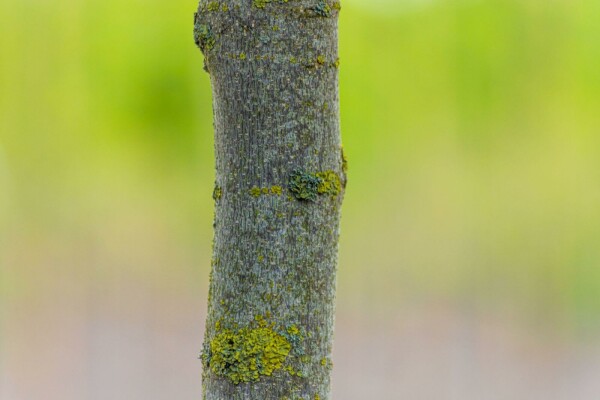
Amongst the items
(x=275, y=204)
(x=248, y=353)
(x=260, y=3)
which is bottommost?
(x=248, y=353)

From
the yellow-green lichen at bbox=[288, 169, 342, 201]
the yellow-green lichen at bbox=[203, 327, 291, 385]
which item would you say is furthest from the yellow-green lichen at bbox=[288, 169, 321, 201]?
the yellow-green lichen at bbox=[203, 327, 291, 385]

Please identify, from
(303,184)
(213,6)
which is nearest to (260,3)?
(213,6)

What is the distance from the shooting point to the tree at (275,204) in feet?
2.14

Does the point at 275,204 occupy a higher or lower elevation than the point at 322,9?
lower

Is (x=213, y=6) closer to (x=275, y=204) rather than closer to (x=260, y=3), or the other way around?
(x=260, y=3)

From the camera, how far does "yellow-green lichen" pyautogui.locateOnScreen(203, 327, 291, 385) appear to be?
25.6 inches

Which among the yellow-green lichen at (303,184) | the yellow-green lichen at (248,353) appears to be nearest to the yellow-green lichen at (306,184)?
the yellow-green lichen at (303,184)

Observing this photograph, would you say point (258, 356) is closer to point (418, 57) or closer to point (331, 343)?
point (331, 343)

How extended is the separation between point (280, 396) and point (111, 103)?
271 centimetres

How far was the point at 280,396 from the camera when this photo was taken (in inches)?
25.6

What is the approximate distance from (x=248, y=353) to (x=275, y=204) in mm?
139

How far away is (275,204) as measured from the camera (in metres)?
0.65

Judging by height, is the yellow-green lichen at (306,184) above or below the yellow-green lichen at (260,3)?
below

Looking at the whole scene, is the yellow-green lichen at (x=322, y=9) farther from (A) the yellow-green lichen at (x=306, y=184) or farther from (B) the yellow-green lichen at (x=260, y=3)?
(A) the yellow-green lichen at (x=306, y=184)
